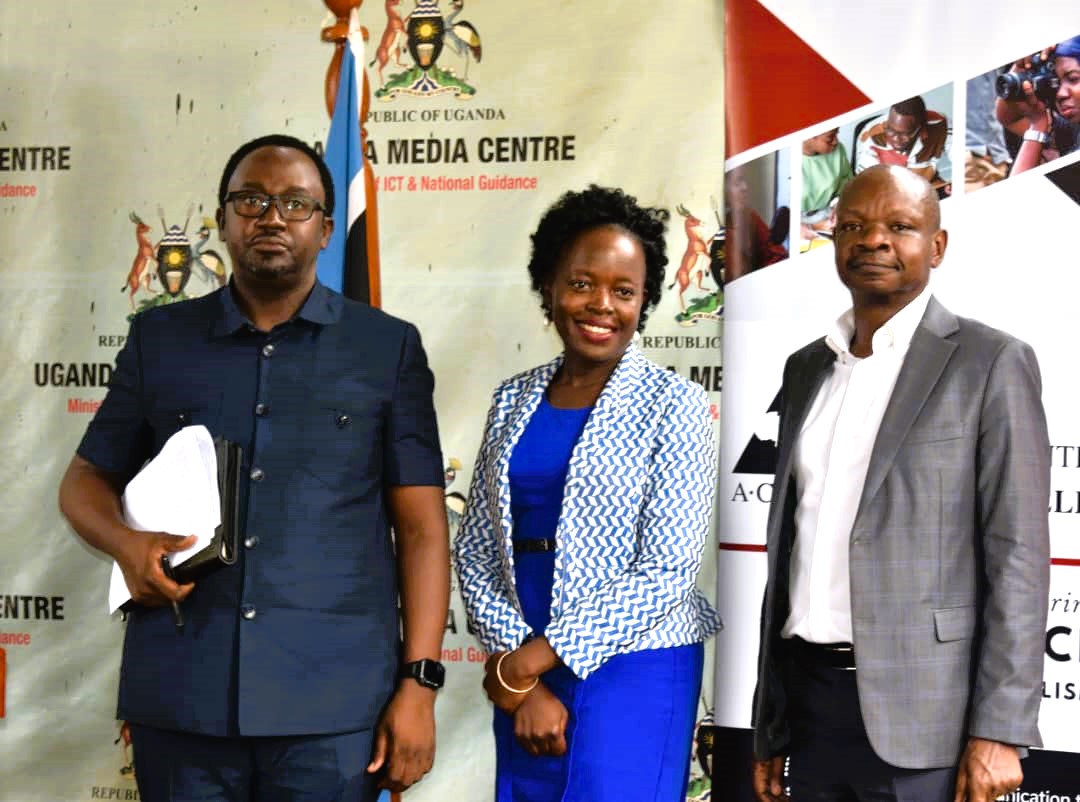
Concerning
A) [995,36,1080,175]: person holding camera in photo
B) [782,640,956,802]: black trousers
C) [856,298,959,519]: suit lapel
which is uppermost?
[995,36,1080,175]: person holding camera in photo

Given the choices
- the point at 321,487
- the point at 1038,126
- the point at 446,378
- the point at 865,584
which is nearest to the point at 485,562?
the point at 321,487

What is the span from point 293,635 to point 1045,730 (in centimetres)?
203

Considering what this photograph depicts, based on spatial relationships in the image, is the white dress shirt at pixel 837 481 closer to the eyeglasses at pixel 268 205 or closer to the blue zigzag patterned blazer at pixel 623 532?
the blue zigzag patterned blazer at pixel 623 532

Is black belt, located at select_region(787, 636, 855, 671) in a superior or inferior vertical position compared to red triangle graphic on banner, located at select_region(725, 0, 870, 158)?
inferior

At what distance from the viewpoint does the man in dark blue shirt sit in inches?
86.7

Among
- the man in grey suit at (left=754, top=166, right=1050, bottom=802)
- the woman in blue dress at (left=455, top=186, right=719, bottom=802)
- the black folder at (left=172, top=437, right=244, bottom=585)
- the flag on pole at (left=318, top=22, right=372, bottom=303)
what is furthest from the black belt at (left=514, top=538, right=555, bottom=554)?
the flag on pole at (left=318, top=22, right=372, bottom=303)

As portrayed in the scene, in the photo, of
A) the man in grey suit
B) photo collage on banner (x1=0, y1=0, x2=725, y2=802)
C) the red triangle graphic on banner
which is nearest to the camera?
the man in grey suit

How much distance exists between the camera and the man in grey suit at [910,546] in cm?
203

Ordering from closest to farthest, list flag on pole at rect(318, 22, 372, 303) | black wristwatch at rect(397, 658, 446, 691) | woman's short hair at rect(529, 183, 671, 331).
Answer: black wristwatch at rect(397, 658, 446, 691)
woman's short hair at rect(529, 183, 671, 331)
flag on pole at rect(318, 22, 372, 303)

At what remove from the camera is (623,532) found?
227 cm

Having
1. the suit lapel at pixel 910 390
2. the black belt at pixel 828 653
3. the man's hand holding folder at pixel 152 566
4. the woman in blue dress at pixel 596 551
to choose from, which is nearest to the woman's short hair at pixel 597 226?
the woman in blue dress at pixel 596 551

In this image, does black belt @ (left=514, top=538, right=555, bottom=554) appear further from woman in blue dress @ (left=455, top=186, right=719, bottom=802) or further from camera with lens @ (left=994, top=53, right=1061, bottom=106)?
camera with lens @ (left=994, top=53, right=1061, bottom=106)

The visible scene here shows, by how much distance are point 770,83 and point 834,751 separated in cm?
193

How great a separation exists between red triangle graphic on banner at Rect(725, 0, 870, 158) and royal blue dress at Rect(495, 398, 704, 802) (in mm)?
1395
